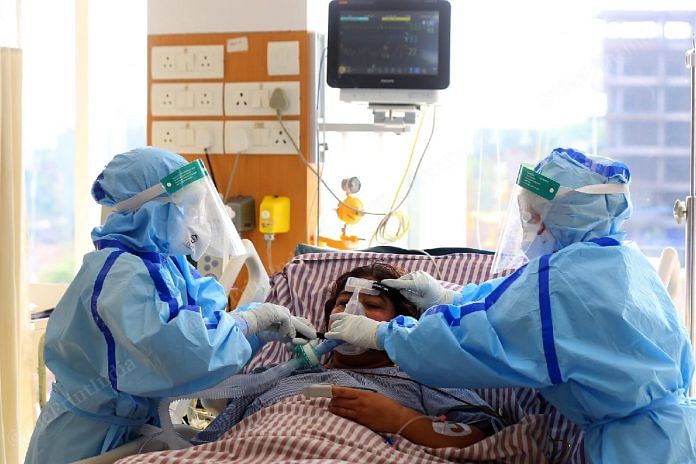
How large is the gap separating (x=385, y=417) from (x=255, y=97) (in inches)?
77.2

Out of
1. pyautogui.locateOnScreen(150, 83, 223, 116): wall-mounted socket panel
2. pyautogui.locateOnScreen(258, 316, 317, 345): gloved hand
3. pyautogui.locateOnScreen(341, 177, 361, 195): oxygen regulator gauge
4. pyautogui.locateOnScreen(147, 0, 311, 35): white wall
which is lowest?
pyautogui.locateOnScreen(258, 316, 317, 345): gloved hand

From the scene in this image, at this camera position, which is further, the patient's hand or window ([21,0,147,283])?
window ([21,0,147,283])

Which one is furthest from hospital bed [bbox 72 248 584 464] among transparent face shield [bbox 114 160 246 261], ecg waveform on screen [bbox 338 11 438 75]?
ecg waveform on screen [bbox 338 11 438 75]

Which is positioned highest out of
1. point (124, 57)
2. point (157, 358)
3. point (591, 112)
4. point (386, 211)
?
point (124, 57)

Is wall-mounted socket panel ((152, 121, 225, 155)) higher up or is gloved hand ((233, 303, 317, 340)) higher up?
wall-mounted socket panel ((152, 121, 225, 155))

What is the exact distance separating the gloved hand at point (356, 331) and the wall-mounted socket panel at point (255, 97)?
1572 mm

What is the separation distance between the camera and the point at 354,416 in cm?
233

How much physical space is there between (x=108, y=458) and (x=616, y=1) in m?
2.88

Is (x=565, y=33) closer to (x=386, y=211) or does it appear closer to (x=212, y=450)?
(x=386, y=211)

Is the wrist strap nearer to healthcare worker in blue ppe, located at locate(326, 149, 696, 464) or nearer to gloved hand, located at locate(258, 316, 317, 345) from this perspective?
healthcare worker in blue ppe, located at locate(326, 149, 696, 464)

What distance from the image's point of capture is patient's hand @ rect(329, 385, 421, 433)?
7.63ft

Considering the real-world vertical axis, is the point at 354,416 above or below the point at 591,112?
below

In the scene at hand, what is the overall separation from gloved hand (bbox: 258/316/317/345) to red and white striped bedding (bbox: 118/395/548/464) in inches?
10.9

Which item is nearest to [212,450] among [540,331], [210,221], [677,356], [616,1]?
[210,221]
